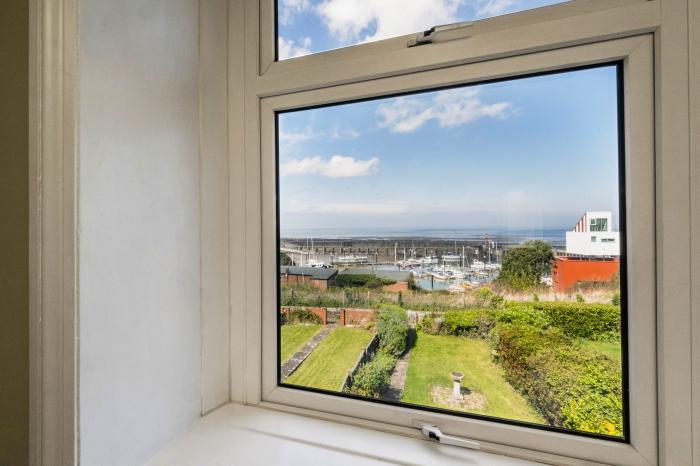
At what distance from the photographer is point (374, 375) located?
91cm

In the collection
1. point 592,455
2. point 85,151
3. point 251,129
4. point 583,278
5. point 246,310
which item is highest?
point 251,129

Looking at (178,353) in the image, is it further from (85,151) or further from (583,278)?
(583,278)

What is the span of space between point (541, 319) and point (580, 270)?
A: 0.45 feet

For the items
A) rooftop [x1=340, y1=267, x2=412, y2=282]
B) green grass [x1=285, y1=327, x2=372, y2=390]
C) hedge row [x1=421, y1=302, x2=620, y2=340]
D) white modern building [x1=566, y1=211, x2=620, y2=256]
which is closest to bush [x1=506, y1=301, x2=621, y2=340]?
hedge row [x1=421, y1=302, x2=620, y2=340]

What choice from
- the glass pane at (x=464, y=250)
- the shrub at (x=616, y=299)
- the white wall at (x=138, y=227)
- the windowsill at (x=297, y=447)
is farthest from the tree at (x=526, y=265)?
the white wall at (x=138, y=227)

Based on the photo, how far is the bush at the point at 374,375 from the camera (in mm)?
901

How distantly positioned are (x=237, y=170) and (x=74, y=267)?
473 millimetres

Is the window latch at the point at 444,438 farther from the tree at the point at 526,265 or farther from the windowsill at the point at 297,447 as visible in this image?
the tree at the point at 526,265

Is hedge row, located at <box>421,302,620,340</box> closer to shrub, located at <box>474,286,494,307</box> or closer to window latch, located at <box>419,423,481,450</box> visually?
shrub, located at <box>474,286,494,307</box>

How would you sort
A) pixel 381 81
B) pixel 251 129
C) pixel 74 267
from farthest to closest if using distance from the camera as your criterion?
pixel 251 129
pixel 381 81
pixel 74 267

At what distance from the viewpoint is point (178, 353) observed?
0.84 m

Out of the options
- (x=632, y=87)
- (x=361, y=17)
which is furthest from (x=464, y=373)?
(x=361, y=17)

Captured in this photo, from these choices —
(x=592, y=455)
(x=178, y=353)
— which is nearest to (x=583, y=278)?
(x=592, y=455)

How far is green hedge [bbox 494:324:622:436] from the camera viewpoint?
733 millimetres
